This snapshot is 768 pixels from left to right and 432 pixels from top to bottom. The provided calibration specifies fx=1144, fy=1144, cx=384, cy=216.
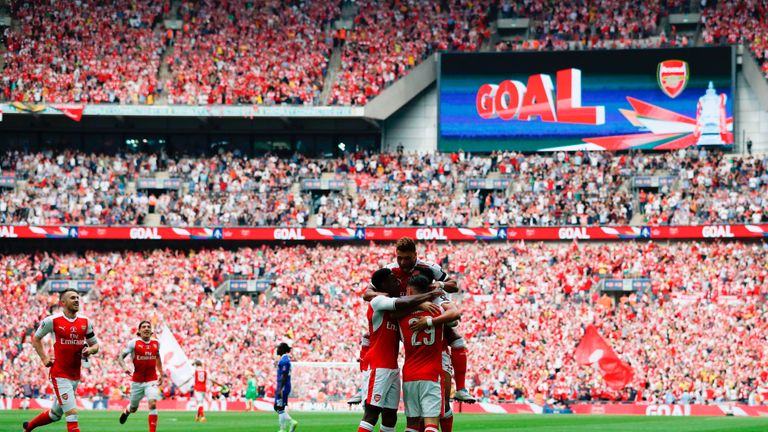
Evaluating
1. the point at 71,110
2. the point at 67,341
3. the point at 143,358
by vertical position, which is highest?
the point at 71,110

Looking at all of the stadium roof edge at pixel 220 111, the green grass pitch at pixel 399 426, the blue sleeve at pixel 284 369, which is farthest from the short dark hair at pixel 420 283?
the stadium roof edge at pixel 220 111


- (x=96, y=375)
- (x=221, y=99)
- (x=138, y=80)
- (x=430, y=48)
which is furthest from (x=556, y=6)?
(x=96, y=375)

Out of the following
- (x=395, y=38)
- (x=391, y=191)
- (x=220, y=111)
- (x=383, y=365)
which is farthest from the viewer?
(x=395, y=38)

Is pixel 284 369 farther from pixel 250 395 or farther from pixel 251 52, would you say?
pixel 251 52

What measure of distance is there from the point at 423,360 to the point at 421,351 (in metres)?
0.11

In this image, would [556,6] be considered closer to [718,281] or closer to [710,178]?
[710,178]

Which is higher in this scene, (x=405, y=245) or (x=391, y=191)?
(x=391, y=191)

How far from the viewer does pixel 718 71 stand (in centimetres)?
5572

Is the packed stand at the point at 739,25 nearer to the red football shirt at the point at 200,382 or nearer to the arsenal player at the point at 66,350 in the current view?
the red football shirt at the point at 200,382

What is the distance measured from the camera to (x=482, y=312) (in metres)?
47.0

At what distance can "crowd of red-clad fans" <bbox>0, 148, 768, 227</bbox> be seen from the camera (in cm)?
5259

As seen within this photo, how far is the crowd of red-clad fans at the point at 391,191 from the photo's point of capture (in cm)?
5259

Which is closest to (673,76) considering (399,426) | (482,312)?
(482,312)

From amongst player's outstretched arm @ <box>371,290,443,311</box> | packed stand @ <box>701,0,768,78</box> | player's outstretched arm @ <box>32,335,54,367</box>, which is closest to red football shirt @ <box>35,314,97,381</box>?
player's outstretched arm @ <box>32,335,54,367</box>
